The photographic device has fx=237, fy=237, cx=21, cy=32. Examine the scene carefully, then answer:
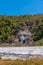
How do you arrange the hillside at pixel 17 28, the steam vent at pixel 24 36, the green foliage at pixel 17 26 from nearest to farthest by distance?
the steam vent at pixel 24 36 < the hillside at pixel 17 28 < the green foliage at pixel 17 26

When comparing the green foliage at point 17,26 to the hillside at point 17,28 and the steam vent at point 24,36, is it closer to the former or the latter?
the hillside at point 17,28

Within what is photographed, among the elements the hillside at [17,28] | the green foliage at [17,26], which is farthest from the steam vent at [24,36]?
the green foliage at [17,26]

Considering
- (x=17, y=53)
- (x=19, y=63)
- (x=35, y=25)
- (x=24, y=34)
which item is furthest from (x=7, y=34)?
(x=19, y=63)

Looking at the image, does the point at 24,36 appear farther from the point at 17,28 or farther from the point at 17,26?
the point at 17,26

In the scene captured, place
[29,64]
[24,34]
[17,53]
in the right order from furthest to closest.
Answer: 1. [24,34]
2. [17,53]
3. [29,64]

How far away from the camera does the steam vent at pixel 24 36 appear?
39.2 meters

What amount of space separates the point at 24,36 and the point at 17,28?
3.78m

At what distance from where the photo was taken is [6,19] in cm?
4681

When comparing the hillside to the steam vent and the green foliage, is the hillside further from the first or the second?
the steam vent

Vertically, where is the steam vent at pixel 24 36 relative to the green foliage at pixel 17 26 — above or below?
below

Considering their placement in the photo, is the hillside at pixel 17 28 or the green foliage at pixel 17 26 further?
the green foliage at pixel 17 26

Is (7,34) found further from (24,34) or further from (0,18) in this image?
(0,18)

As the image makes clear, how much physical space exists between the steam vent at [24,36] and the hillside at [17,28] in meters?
0.65

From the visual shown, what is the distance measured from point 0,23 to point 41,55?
25.6 meters
